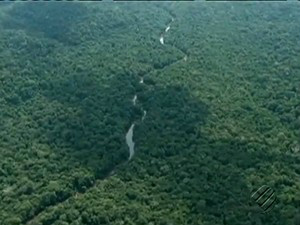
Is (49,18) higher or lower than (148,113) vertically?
lower

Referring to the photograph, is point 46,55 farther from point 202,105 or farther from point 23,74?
point 202,105

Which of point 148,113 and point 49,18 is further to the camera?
point 49,18

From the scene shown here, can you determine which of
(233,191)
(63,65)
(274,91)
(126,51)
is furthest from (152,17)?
(233,191)

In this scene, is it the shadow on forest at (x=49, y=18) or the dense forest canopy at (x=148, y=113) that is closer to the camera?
the dense forest canopy at (x=148, y=113)

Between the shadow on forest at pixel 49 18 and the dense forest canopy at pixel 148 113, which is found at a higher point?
the dense forest canopy at pixel 148 113
